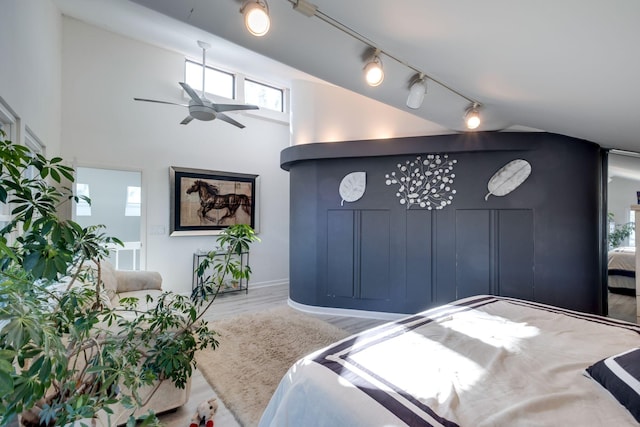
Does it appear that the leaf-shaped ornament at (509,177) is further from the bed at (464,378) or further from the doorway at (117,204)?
the doorway at (117,204)

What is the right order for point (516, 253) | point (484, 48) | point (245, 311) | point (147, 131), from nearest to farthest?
point (484, 48)
point (516, 253)
point (245, 311)
point (147, 131)

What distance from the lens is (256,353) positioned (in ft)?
9.04

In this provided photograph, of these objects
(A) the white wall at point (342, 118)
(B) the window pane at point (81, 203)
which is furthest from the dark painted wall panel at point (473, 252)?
(B) the window pane at point (81, 203)

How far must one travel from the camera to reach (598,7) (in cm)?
106

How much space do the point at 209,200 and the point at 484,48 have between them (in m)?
4.49

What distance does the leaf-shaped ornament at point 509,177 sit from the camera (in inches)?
127

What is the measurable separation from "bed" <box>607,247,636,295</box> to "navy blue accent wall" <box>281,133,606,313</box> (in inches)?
16.2

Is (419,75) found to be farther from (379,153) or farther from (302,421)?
(302,421)

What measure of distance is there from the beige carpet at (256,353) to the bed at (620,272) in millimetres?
3222

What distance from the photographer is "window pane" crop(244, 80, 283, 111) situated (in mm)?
5648

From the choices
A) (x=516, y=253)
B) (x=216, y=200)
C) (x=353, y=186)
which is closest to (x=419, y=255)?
(x=516, y=253)

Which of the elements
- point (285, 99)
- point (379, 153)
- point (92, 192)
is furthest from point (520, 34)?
point (92, 192)

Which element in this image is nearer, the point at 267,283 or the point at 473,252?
the point at 473,252

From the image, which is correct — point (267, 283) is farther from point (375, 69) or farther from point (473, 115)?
point (375, 69)
